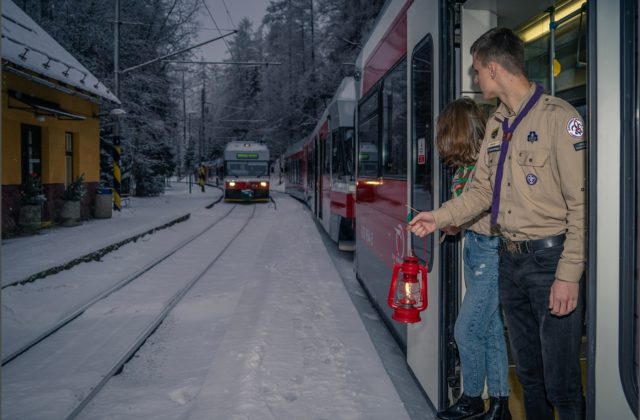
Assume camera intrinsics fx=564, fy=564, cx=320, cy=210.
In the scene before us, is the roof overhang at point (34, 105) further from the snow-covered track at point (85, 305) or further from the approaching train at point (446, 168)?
the approaching train at point (446, 168)

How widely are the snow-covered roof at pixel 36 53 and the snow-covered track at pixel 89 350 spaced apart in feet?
19.3

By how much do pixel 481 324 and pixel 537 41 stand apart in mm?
2354

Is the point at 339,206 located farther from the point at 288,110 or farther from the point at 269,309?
the point at 288,110

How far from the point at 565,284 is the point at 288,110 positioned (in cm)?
5151

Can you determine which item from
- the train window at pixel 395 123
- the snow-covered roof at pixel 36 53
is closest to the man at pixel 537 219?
the train window at pixel 395 123

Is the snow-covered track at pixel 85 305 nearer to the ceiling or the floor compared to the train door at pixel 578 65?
nearer to the floor

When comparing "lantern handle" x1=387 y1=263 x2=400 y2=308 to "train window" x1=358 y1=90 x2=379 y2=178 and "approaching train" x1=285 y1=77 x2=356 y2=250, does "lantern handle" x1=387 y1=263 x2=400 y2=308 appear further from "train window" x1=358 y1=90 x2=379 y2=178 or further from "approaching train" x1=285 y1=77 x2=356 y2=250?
"approaching train" x1=285 y1=77 x2=356 y2=250

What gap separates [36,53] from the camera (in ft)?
41.9

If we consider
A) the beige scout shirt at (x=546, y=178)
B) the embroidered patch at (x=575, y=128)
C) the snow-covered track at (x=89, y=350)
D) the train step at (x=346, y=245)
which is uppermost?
the embroidered patch at (x=575, y=128)

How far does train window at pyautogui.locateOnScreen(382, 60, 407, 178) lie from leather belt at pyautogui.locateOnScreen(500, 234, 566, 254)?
1.86 metres

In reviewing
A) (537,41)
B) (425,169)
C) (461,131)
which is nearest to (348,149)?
(537,41)

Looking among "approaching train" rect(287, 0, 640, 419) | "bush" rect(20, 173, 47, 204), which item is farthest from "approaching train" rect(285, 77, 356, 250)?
"bush" rect(20, 173, 47, 204)

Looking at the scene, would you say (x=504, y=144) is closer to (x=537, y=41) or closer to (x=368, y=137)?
(x=537, y=41)

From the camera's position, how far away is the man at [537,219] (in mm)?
2137
